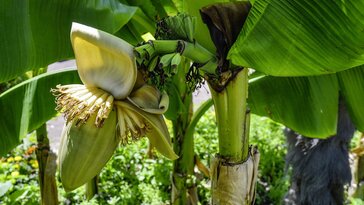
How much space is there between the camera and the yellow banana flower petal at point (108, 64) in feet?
1.83

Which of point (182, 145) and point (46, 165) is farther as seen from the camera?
point (46, 165)

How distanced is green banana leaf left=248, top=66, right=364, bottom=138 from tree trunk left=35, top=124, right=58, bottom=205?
0.73 metres

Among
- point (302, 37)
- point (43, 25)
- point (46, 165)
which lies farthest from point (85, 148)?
point (46, 165)

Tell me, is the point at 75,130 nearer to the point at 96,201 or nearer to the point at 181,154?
the point at 181,154

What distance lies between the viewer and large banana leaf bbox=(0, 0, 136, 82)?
0.89 m

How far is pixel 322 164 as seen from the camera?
1594 mm

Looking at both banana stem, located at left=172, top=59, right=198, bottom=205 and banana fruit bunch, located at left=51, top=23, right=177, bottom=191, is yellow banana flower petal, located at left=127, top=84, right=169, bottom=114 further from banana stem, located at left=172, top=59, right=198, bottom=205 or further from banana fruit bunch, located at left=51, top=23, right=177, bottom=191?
banana stem, located at left=172, top=59, right=198, bottom=205

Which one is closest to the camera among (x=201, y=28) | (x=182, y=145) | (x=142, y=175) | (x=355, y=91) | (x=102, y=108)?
(x=102, y=108)

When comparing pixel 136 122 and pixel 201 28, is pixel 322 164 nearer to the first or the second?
pixel 201 28

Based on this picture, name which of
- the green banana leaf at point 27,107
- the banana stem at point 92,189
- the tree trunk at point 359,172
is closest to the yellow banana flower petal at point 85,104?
the green banana leaf at point 27,107

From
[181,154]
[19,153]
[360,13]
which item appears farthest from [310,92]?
[19,153]

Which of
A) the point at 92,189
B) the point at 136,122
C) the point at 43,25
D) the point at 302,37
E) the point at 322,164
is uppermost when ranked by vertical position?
the point at 43,25

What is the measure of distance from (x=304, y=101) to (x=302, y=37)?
595mm

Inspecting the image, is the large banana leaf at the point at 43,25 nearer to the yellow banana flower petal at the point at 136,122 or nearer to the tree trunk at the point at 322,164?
the yellow banana flower petal at the point at 136,122
